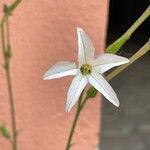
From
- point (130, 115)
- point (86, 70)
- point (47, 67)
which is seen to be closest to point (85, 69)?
point (86, 70)

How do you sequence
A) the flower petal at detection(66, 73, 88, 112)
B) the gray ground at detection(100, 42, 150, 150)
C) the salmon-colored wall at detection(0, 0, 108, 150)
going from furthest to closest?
the gray ground at detection(100, 42, 150, 150)
the salmon-colored wall at detection(0, 0, 108, 150)
the flower petal at detection(66, 73, 88, 112)

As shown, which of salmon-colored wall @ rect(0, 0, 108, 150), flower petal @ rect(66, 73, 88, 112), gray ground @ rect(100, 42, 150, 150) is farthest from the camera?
gray ground @ rect(100, 42, 150, 150)

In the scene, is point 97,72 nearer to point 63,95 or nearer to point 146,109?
point 63,95

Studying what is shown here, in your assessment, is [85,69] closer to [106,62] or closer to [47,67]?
[106,62]

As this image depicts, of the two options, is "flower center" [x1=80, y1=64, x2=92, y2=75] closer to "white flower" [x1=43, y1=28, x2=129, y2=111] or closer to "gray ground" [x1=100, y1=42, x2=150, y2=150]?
"white flower" [x1=43, y1=28, x2=129, y2=111]

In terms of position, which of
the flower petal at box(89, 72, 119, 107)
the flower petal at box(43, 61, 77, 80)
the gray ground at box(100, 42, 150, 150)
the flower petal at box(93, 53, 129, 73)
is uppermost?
the gray ground at box(100, 42, 150, 150)

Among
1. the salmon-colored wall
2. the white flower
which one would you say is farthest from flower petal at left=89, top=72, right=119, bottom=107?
the salmon-colored wall
